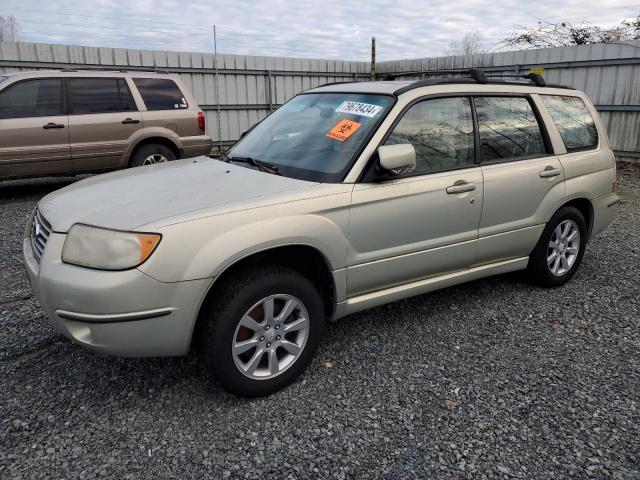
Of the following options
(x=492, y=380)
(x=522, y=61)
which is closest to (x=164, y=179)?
(x=492, y=380)

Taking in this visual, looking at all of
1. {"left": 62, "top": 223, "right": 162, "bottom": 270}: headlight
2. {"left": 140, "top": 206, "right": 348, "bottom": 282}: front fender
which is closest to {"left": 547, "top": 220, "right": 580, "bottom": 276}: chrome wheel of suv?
{"left": 140, "top": 206, "right": 348, "bottom": 282}: front fender

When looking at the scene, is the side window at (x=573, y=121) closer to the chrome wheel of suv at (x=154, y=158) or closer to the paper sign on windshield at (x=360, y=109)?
the paper sign on windshield at (x=360, y=109)

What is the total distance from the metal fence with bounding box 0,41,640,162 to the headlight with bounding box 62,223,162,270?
9580 millimetres

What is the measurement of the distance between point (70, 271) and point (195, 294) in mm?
599

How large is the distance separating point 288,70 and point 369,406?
39.3 ft

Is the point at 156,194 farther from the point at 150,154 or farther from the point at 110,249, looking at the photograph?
the point at 150,154

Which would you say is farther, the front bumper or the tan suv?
the tan suv

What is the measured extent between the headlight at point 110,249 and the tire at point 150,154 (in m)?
5.79

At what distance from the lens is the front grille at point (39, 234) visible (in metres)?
2.73

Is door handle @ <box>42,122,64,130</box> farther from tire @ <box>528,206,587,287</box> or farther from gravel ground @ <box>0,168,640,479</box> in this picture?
tire @ <box>528,206,587,287</box>

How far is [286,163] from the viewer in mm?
3256

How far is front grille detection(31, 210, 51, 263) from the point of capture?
8.96 ft

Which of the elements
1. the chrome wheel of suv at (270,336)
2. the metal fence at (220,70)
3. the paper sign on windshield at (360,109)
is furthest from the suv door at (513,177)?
the metal fence at (220,70)

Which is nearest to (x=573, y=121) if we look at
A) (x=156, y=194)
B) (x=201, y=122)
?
(x=156, y=194)
